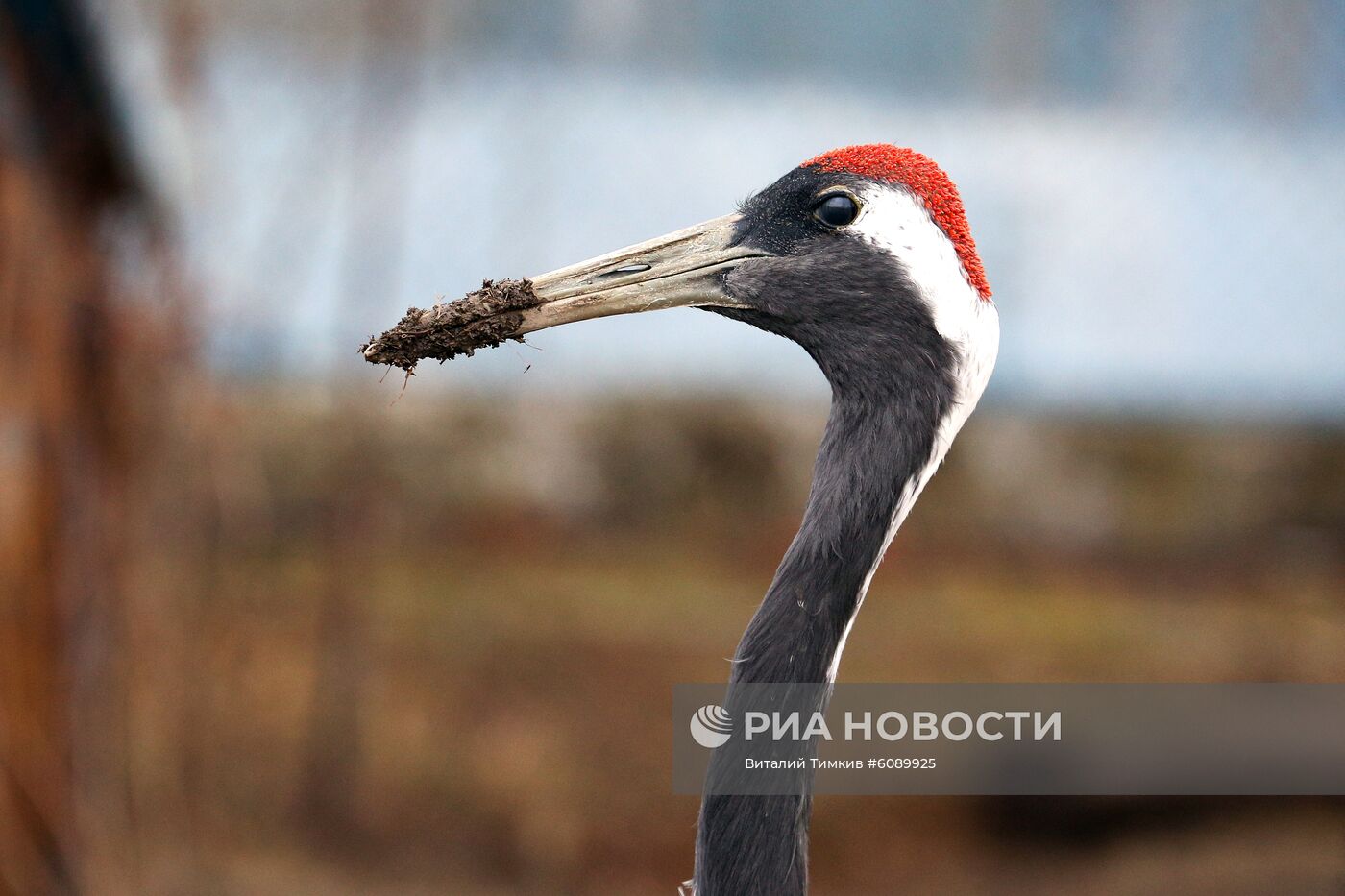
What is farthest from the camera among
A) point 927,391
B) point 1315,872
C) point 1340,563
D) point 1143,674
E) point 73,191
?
point 1340,563

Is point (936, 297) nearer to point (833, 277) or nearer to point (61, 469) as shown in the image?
point (833, 277)

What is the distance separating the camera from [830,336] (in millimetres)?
1735

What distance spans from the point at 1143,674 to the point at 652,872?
3.64 metres

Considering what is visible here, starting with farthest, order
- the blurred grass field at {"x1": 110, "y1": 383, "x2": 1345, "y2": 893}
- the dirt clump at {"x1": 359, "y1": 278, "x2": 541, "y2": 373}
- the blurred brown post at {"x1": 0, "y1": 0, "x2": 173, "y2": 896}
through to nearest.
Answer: the blurred grass field at {"x1": 110, "y1": 383, "x2": 1345, "y2": 893} → the blurred brown post at {"x1": 0, "y1": 0, "x2": 173, "y2": 896} → the dirt clump at {"x1": 359, "y1": 278, "x2": 541, "y2": 373}

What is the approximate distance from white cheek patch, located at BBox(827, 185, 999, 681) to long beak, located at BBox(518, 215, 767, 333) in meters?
0.20

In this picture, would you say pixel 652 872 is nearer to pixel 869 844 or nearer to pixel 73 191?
pixel 869 844

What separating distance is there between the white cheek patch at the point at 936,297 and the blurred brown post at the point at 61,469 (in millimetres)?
2962

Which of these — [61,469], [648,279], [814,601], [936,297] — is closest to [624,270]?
[648,279]

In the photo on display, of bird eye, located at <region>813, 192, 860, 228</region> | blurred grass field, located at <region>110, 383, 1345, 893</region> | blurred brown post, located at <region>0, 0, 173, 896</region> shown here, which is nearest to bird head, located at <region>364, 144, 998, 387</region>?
bird eye, located at <region>813, 192, 860, 228</region>

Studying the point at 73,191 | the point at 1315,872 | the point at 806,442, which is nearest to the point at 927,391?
the point at 73,191

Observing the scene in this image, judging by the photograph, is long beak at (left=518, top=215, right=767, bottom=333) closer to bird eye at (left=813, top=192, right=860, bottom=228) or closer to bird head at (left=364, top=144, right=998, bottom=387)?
bird head at (left=364, top=144, right=998, bottom=387)

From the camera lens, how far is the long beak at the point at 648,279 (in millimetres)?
1716

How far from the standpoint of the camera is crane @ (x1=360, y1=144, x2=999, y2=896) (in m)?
1.65

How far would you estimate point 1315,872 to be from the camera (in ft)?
21.6
